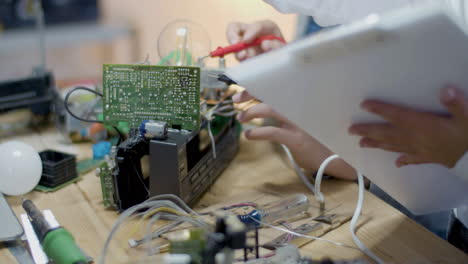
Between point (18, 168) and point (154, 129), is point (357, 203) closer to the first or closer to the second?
point (154, 129)

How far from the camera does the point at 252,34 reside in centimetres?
100

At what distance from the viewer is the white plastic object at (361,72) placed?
0.45 m

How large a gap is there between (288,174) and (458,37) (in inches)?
19.6

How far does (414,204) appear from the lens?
713 mm

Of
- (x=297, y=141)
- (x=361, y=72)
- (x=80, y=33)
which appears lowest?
(x=297, y=141)

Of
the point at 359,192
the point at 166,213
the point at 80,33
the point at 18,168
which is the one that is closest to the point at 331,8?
the point at 359,192

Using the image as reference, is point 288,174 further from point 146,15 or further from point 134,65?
point 146,15

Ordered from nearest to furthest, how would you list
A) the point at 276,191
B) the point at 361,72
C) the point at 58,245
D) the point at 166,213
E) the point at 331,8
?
the point at 361,72 < the point at 58,245 < the point at 166,213 < the point at 276,191 < the point at 331,8

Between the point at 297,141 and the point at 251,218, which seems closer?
the point at 251,218

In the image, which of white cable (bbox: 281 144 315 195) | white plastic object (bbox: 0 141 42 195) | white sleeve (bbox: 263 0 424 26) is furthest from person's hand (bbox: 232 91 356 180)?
white plastic object (bbox: 0 141 42 195)

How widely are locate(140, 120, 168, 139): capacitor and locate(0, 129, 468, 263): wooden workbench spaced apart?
15 centimetres

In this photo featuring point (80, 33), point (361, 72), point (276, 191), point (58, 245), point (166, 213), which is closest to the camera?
point (361, 72)

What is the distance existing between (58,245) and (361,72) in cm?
46

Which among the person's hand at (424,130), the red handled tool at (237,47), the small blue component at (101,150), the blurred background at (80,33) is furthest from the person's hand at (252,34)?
the blurred background at (80,33)
